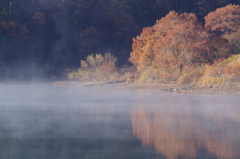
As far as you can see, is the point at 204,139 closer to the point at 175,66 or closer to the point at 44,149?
the point at 44,149

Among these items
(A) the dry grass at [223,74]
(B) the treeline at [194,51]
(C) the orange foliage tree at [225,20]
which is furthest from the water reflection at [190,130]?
(C) the orange foliage tree at [225,20]

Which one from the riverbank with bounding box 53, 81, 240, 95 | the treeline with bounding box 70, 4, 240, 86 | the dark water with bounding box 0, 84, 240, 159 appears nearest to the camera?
the dark water with bounding box 0, 84, 240, 159

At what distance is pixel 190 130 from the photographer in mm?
13047

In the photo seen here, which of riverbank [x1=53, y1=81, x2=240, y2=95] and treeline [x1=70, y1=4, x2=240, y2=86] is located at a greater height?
treeline [x1=70, y1=4, x2=240, y2=86]

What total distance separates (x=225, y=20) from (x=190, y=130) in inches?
1149

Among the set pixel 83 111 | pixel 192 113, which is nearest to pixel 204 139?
pixel 192 113

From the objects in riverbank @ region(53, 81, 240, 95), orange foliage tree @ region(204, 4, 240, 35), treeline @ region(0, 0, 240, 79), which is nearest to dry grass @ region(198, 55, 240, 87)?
riverbank @ region(53, 81, 240, 95)

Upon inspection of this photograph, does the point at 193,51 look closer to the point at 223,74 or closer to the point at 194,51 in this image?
the point at 194,51

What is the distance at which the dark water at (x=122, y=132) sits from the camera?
388 inches

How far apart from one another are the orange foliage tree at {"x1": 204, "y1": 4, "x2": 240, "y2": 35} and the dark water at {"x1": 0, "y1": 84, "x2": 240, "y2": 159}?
21246 millimetres

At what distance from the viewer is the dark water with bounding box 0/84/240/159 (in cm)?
987

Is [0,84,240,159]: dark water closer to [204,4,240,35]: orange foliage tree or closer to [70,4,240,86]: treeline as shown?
[70,4,240,86]: treeline

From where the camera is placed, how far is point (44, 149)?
10.3 metres

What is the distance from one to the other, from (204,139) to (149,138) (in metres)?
1.64
